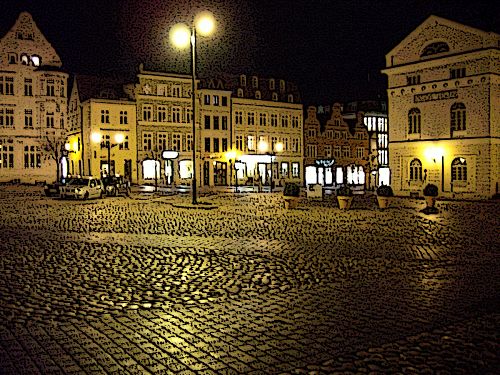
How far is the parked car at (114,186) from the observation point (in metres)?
37.8

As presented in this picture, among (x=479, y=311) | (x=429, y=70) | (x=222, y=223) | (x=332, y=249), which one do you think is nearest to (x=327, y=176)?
(x=429, y=70)

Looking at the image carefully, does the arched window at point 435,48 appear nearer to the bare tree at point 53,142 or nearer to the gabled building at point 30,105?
the gabled building at point 30,105

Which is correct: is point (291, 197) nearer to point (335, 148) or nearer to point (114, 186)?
point (114, 186)

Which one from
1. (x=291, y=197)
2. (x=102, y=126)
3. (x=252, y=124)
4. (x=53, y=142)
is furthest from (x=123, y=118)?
(x=291, y=197)

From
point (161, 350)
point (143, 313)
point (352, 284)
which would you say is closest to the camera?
point (161, 350)

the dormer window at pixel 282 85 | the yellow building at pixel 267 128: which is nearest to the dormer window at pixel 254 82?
the yellow building at pixel 267 128

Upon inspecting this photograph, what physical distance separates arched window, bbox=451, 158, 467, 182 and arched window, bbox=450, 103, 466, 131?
223 centimetres

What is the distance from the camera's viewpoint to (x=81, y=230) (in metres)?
16.3

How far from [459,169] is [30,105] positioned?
4618cm

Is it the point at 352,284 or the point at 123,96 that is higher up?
the point at 123,96

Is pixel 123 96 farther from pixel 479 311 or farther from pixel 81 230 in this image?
pixel 479 311

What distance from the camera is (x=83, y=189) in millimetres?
33906

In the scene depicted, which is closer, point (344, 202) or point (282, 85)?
point (344, 202)

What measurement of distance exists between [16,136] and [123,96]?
12415 millimetres
